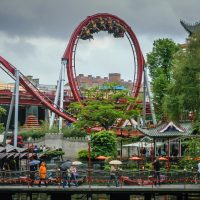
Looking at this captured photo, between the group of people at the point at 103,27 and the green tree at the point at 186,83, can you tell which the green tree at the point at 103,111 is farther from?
the group of people at the point at 103,27

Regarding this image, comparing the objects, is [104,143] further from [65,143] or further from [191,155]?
[65,143]

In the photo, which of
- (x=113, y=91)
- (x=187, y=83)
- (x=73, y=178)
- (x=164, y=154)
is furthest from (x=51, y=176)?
(x=113, y=91)

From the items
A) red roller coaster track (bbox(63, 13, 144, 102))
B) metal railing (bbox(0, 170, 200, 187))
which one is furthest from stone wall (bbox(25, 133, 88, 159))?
metal railing (bbox(0, 170, 200, 187))

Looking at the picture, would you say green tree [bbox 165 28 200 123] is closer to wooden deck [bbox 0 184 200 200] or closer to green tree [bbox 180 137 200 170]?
green tree [bbox 180 137 200 170]

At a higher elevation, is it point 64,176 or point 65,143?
point 65,143

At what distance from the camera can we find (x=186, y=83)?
45.8 metres

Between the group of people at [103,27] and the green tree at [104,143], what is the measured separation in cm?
3046

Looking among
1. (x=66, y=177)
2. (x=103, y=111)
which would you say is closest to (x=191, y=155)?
(x=66, y=177)

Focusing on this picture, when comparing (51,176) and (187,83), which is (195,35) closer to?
(187,83)

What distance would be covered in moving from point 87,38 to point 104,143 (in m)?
31.8

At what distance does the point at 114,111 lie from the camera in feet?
205

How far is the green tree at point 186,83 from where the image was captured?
4491 centimetres

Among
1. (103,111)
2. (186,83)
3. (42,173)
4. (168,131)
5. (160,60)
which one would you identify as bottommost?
(42,173)

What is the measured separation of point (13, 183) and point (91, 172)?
4.43 m
